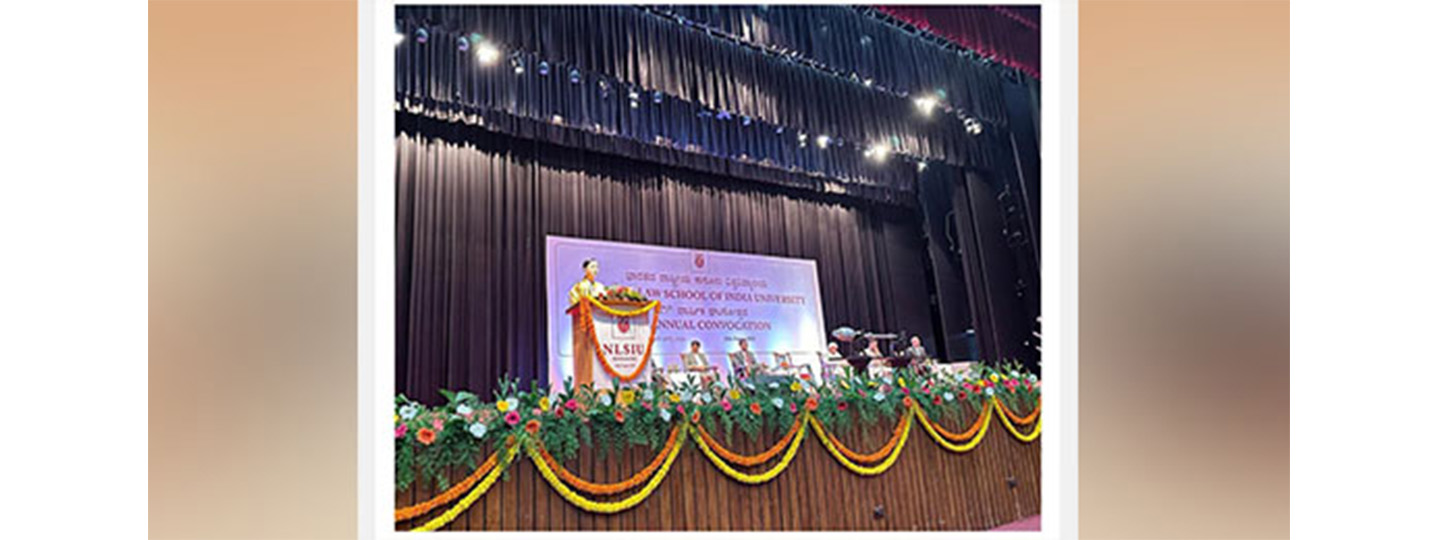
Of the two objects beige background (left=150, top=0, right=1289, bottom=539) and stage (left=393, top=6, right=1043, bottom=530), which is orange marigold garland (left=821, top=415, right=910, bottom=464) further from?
beige background (left=150, top=0, right=1289, bottom=539)

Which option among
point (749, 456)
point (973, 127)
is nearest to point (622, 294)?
point (749, 456)

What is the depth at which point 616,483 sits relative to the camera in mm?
3078

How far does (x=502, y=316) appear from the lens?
5883 mm

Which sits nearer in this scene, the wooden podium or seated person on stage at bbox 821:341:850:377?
the wooden podium

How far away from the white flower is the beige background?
Result: 82cm

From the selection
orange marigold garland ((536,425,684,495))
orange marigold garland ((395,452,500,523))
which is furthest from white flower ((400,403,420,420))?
orange marigold garland ((536,425,684,495))

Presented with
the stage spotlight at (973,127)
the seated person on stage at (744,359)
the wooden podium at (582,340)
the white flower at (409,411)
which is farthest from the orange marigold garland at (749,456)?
the stage spotlight at (973,127)

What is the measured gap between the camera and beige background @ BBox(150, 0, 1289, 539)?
1946mm

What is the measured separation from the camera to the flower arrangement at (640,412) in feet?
9.04
